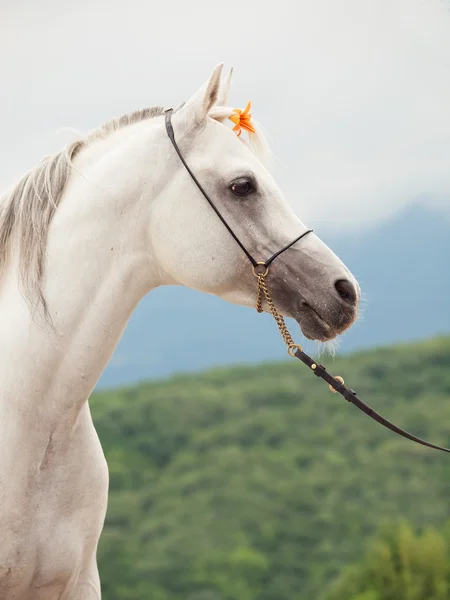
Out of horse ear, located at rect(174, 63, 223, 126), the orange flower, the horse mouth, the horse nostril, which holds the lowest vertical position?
the horse mouth

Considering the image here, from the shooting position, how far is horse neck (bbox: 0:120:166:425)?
5.53ft

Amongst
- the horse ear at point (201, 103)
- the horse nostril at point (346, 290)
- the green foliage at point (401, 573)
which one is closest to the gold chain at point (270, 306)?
the horse nostril at point (346, 290)

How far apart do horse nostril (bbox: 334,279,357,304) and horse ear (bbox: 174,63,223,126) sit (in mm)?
465

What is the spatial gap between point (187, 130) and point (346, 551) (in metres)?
4.95

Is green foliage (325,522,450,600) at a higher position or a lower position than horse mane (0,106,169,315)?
lower

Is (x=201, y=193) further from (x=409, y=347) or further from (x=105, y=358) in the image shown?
(x=409, y=347)

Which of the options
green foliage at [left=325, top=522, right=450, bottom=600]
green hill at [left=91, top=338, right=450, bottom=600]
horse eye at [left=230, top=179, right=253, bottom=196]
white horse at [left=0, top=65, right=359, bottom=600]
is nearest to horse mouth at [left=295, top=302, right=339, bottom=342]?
white horse at [left=0, top=65, right=359, bottom=600]

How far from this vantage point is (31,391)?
168cm

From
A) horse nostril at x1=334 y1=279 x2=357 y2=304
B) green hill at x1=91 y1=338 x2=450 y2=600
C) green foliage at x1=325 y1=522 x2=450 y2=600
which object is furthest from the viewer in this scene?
green hill at x1=91 y1=338 x2=450 y2=600

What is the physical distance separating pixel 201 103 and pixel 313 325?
0.53 meters

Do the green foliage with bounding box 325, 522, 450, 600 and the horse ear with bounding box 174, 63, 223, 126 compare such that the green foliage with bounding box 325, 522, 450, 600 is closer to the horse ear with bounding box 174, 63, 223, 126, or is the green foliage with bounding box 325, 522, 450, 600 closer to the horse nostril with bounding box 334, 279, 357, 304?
the horse nostril with bounding box 334, 279, 357, 304

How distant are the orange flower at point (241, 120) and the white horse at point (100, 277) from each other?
0.24 ft

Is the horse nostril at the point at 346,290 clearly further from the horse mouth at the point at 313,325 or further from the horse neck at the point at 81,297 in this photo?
the horse neck at the point at 81,297

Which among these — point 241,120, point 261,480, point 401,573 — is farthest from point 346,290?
point 261,480
